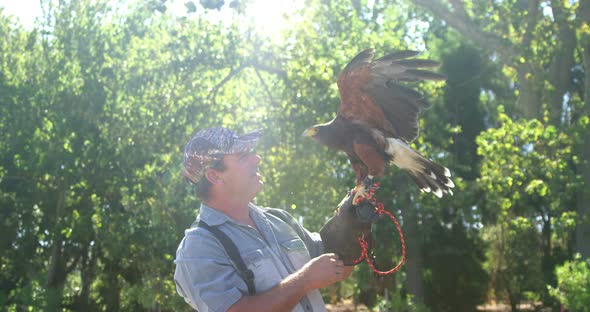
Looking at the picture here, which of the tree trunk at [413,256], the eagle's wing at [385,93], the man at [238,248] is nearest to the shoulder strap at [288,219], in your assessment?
the man at [238,248]

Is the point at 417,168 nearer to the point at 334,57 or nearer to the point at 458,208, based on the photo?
the point at 334,57

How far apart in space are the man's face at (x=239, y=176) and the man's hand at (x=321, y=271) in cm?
45

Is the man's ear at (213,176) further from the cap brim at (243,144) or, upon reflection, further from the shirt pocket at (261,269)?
the shirt pocket at (261,269)

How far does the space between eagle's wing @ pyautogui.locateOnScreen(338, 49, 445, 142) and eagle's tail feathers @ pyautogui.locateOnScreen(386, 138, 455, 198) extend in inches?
4.6

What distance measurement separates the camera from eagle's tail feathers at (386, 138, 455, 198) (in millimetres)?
3473

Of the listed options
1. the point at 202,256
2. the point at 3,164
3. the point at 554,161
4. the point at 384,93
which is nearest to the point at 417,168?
the point at 384,93

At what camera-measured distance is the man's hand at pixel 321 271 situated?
2.38 metres

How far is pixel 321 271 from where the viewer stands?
2408 mm

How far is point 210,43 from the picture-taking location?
1348 cm

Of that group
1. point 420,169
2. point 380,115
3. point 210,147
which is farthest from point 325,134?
point 210,147

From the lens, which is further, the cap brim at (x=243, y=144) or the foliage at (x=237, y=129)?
the foliage at (x=237, y=129)

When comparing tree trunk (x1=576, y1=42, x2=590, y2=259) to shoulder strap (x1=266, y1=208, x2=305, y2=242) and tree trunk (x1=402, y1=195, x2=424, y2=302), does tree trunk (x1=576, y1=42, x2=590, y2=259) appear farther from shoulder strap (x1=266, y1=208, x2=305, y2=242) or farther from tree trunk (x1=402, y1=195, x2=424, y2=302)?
shoulder strap (x1=266, y1=208, x2=305, y2=242)

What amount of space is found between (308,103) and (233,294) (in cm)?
1055

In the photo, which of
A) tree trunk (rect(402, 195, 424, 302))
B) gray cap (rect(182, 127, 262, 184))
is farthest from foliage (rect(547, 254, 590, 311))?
gray cap (rect(182, 127, 262, 184))
